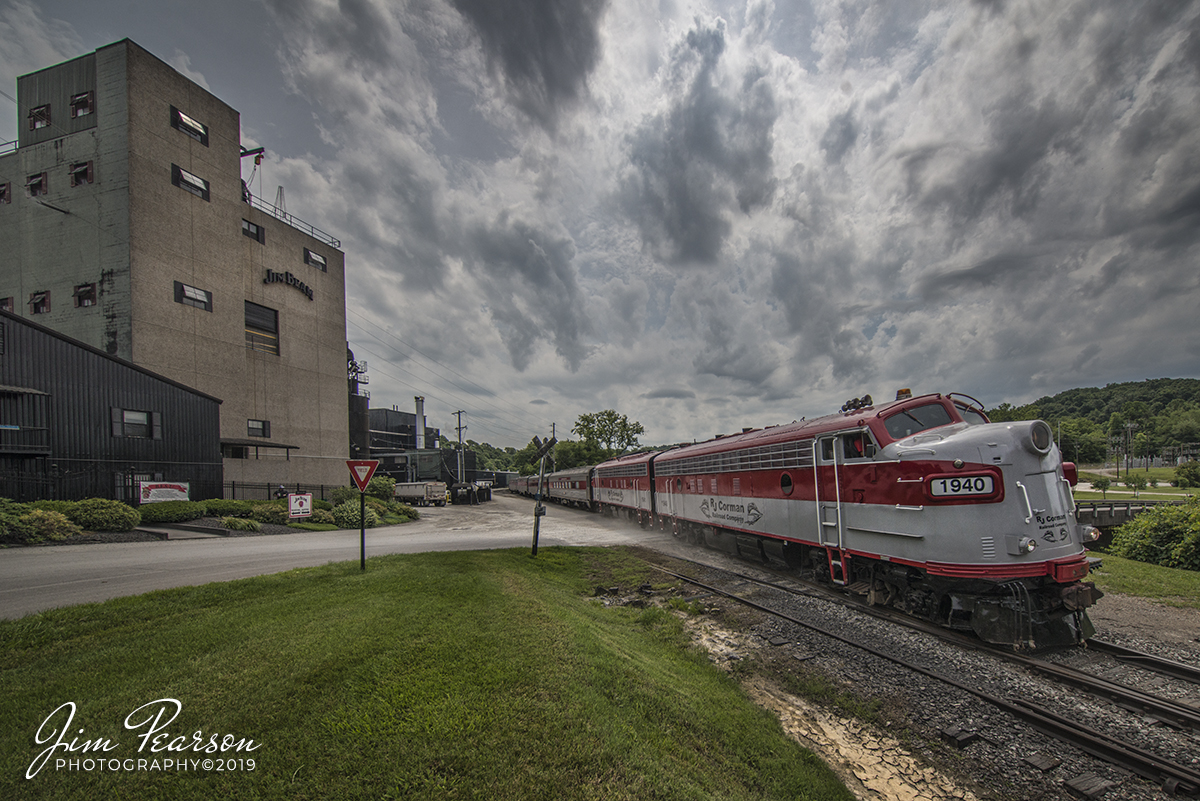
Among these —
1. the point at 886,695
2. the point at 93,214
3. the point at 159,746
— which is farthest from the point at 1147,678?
the point at 93,214

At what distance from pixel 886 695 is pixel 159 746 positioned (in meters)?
7.58

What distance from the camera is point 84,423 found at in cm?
2045

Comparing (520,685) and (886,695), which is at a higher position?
(520,685)

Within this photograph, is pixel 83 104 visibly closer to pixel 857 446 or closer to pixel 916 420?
pixel 857 446

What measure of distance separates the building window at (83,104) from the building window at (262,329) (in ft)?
40.9

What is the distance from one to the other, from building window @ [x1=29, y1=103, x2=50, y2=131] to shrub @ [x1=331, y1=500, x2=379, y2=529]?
→ 2900 centimetres

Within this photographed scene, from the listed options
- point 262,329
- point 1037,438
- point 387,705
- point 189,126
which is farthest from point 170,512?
point 1037,438

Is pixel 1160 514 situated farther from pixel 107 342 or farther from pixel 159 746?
pixel 107 342

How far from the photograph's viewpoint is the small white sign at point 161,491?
21859 mm

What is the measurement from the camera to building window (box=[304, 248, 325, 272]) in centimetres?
3794

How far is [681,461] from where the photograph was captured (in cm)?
1884

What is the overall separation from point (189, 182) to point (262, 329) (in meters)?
9.54

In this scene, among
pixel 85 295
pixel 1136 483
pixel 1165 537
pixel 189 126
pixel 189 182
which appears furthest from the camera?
pixel 1136 483

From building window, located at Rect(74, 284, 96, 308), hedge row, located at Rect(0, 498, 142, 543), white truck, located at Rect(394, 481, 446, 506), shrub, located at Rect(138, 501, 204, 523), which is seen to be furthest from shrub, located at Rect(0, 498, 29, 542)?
white truck, located at Rect(394, 481, 446, 506)
